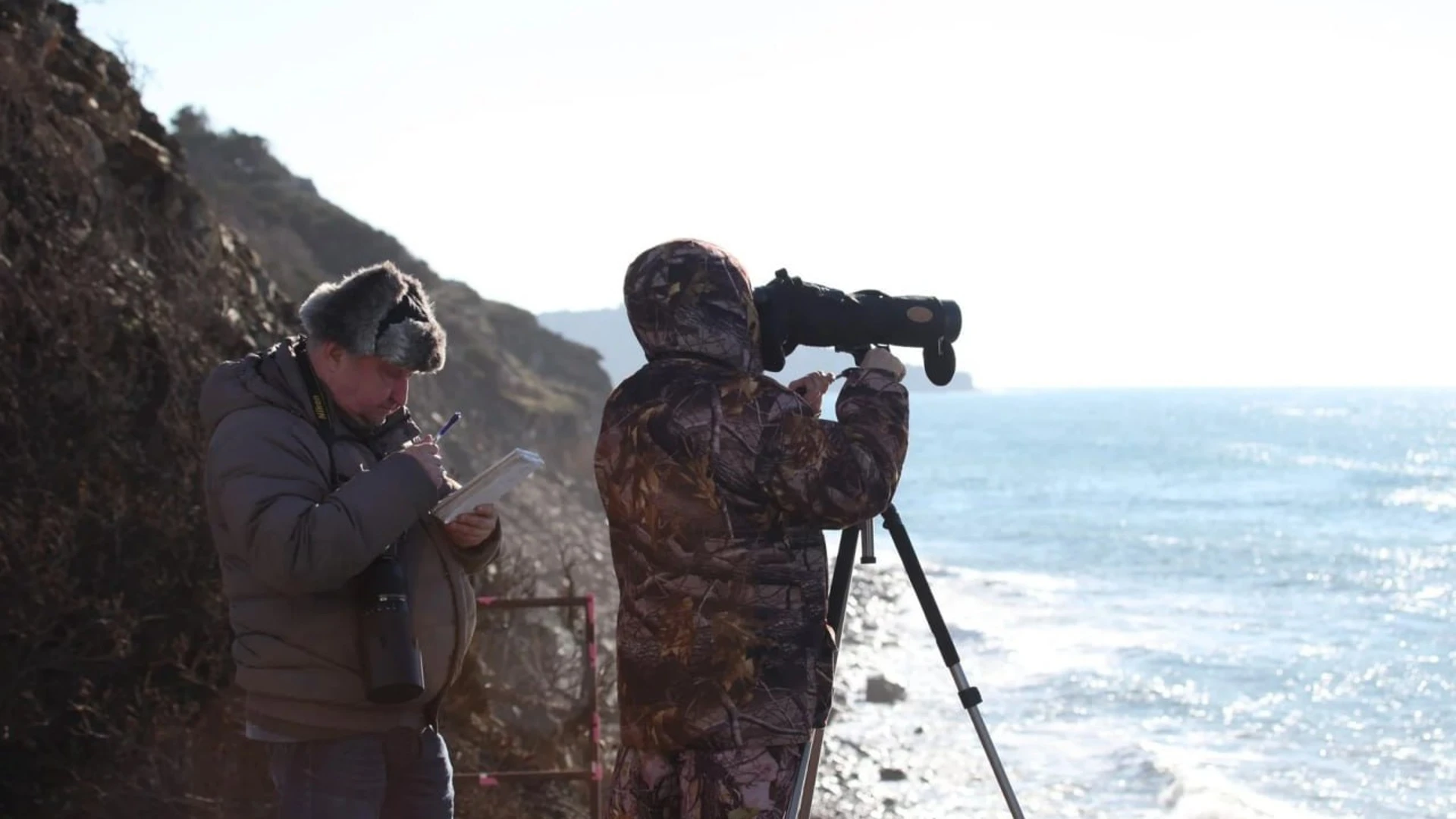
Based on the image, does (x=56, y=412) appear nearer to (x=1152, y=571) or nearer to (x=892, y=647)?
(x=892, y=647)

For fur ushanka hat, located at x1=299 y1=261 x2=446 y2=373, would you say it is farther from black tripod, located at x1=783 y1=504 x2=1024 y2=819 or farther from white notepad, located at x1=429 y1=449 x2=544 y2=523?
black tripod, located at x1=783 y1=504 x2=1024 y2=819

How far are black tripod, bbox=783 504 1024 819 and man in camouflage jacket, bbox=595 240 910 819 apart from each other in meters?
0.29

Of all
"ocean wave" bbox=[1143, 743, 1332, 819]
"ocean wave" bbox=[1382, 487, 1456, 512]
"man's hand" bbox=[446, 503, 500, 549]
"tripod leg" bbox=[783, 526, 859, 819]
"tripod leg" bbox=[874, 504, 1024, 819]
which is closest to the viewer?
"man's hand" bbox=[446, 503, 500, 549]

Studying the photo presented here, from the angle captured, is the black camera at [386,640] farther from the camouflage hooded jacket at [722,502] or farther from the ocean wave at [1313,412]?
the ocean wave at [1313,412]

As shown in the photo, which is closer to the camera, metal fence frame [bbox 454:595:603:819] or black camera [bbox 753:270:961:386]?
black camera [bbox 753:270:961:386]

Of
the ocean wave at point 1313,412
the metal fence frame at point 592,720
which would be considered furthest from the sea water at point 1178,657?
the ocean wave at point 1313,412

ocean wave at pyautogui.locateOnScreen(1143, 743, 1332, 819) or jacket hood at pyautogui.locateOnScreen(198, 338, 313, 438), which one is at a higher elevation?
jacket hood at pyautogui.locateOnScreen(198, 338, 313, 438)

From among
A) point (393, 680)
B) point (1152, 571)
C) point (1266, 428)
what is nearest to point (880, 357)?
point (393, 680)

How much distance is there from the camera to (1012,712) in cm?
1639

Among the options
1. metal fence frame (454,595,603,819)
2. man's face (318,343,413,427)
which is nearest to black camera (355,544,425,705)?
man's face (318,343,413,427)

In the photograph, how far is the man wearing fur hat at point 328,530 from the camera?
2.71m

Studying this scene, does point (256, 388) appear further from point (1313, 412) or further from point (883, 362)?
point (1313, 412)

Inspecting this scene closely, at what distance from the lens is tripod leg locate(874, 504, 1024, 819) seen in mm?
3355

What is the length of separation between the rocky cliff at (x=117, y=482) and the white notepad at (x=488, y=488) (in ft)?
9.37
